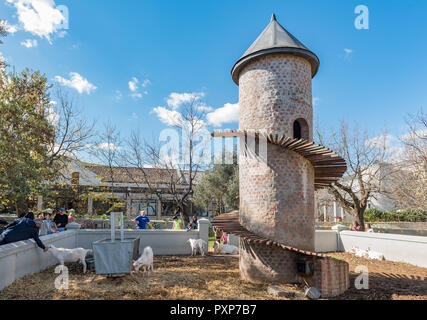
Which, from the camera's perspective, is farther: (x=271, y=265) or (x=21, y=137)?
(x=21, y=137)

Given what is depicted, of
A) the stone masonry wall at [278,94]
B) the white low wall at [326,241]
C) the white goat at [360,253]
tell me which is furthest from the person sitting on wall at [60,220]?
the white goat at [360,253]

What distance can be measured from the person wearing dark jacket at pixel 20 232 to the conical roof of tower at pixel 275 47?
712cm

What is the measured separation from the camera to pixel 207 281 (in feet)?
24.8

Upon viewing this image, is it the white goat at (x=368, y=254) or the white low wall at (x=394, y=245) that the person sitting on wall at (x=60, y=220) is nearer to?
the white goat at (x=368, y=254)

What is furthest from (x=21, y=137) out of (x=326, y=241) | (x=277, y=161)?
(x=326, y=241)

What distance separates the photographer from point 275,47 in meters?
8.00

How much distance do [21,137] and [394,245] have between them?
14.3 metres

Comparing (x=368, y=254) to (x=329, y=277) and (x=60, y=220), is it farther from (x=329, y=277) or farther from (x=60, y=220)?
(x=60, y=220)

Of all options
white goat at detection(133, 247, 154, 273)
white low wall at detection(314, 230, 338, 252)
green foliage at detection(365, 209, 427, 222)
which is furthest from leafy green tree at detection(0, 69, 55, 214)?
green foliage at detection(365, 209, 427, 222)

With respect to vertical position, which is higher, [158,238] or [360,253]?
[158,238]

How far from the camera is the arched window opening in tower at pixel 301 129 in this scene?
831 centimetres

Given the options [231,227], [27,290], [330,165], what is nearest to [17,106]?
[27,290]

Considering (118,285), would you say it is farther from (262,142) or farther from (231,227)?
(262,142)
